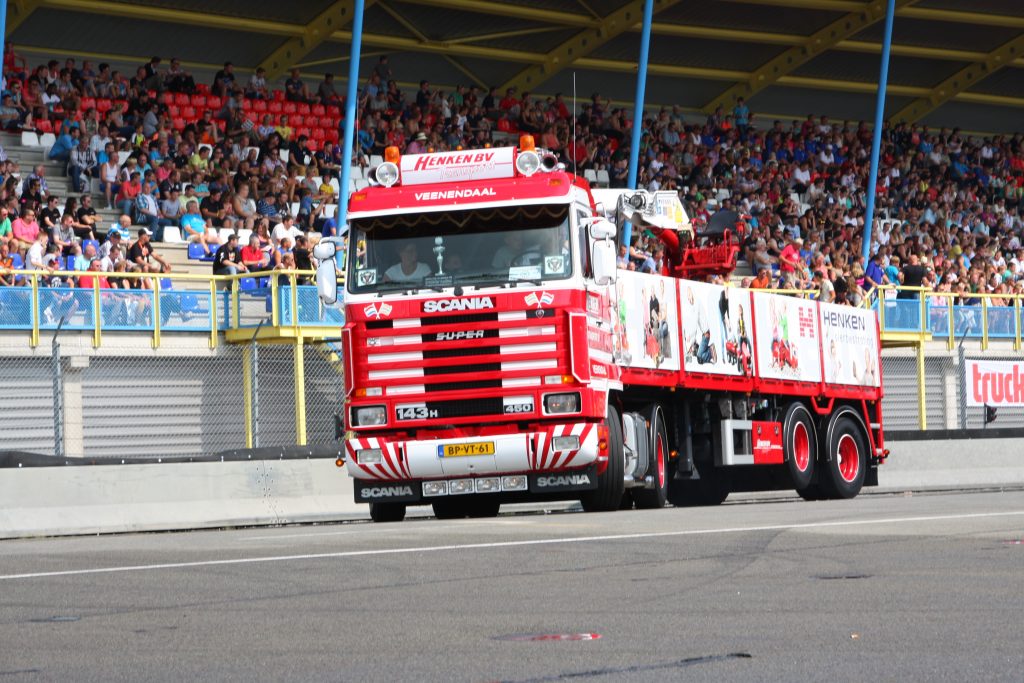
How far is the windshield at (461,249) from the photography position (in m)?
17.4

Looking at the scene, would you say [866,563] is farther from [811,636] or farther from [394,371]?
[394,371]

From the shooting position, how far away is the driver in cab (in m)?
17.5

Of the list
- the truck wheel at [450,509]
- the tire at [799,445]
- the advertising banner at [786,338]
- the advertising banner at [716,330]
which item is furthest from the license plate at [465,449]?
the tire at [799,445]

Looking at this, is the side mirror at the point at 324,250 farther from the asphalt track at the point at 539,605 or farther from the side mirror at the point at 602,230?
the asphalt track at the point at 539,605

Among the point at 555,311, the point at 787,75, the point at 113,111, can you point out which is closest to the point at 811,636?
the point at 555,311

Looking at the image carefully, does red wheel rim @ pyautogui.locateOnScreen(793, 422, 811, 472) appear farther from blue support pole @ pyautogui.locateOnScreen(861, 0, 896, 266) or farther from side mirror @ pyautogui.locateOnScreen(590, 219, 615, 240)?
blue support pole @ pyautogui.locateOnScreen(861, 0, 896, 266)

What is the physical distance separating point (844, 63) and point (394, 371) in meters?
35.9

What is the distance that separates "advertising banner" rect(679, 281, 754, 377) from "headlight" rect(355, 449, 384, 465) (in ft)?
13.9

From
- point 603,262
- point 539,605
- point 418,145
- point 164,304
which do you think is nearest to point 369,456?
point 603,262

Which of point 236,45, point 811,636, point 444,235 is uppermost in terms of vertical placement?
point 236,45

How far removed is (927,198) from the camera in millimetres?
45312

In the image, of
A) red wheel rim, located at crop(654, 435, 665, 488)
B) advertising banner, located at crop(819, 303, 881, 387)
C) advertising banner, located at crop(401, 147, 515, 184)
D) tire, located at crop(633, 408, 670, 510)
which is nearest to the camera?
advertising banner, located at crop(401, 147, 515, 184)

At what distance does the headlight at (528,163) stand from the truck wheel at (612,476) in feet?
8.26

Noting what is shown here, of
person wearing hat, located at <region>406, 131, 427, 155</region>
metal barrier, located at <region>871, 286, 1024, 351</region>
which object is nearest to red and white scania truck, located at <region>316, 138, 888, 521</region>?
metal barrier, located at <region>871, 286, 1024, 351</region>
